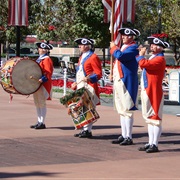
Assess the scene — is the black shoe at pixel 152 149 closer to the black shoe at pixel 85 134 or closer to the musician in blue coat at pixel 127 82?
the musician in blue coat at pixel 127 82

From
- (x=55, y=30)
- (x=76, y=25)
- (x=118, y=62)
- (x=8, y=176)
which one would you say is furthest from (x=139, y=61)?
(x=55, y=30)

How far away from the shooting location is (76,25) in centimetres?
2828

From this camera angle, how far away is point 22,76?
41.8 feet

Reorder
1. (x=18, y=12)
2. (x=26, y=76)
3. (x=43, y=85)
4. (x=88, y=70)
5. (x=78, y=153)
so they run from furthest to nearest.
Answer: (x=18, y=12)
(x=43, y=85)
(x=26, y=76)
(x=88, y=70)
(x=78, y=153)

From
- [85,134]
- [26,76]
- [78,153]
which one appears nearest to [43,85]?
[26,76]

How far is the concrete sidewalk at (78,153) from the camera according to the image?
866cm

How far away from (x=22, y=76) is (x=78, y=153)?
2977 mm

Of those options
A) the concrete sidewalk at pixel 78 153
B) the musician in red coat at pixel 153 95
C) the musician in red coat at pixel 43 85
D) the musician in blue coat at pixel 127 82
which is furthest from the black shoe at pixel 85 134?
the musician in red coat at pixel 153 95

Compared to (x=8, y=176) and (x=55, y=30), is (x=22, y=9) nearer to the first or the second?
(x=55, y=30)

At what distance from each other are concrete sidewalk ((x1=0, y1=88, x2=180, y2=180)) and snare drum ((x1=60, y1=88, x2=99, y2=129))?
35 cm

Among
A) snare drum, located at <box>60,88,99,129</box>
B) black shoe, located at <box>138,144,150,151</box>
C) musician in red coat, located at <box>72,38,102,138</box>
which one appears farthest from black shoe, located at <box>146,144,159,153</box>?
musician in red coat, located at <box>72,38,102,138</box>

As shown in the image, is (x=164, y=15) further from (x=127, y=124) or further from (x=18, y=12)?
(x=127, y=124)

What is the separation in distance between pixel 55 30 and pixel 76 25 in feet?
7.85

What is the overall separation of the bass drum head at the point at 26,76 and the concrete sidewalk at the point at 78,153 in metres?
0.82
